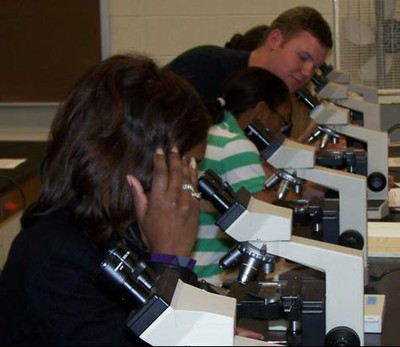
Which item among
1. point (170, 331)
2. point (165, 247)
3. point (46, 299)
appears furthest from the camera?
point (165, 247)

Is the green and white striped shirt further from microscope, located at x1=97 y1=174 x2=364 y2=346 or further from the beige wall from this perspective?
the beige wall

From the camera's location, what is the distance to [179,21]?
418 cm

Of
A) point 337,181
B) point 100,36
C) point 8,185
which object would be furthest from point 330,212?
point 100,36

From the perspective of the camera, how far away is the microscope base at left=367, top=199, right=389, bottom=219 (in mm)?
2396

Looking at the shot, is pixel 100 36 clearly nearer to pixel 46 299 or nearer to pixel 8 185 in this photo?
pixel 8 185

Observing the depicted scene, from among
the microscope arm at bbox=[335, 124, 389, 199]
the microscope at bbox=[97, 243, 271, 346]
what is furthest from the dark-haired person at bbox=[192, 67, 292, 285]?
the microscope at bbox=[97, 243, 271, 346]

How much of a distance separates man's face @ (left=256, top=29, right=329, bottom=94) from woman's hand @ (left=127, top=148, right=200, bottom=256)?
1.60 meters

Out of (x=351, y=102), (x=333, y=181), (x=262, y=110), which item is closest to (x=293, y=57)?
(x=351, y=102)

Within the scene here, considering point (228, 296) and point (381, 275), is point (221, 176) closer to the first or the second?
point (381, 275)

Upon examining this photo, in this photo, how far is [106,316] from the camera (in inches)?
53.4

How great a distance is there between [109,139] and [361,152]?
114 cm

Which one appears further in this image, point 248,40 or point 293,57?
point 248,40

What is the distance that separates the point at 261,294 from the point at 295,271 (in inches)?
18.8

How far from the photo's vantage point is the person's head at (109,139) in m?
1.45
